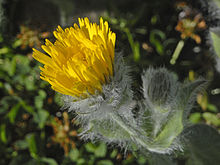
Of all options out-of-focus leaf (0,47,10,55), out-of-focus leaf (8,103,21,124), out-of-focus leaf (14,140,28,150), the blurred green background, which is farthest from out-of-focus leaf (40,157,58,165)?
out-of-focus leaf (0,47,10,55)

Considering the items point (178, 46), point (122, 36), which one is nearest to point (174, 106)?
point (178, 46)

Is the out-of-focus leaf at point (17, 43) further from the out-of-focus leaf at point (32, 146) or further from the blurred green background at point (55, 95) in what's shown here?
the out-of-focus leaf at point (32, 146)

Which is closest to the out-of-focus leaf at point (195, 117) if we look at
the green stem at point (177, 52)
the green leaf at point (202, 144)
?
the green leaf at point (202, 144)

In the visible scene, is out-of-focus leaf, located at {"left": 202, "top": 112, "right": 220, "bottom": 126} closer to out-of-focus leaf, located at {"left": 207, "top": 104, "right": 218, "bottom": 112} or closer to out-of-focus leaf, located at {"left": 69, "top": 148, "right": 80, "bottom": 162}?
out-of-focus leaf, located at {"left": 207, "top": 104, "right": 218, "bottom": 112}

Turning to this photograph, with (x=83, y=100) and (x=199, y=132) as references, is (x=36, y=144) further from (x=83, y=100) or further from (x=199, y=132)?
(x=199, y=132)

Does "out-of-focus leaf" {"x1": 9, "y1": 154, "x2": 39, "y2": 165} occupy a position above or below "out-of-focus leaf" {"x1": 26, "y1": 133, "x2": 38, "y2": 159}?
below
